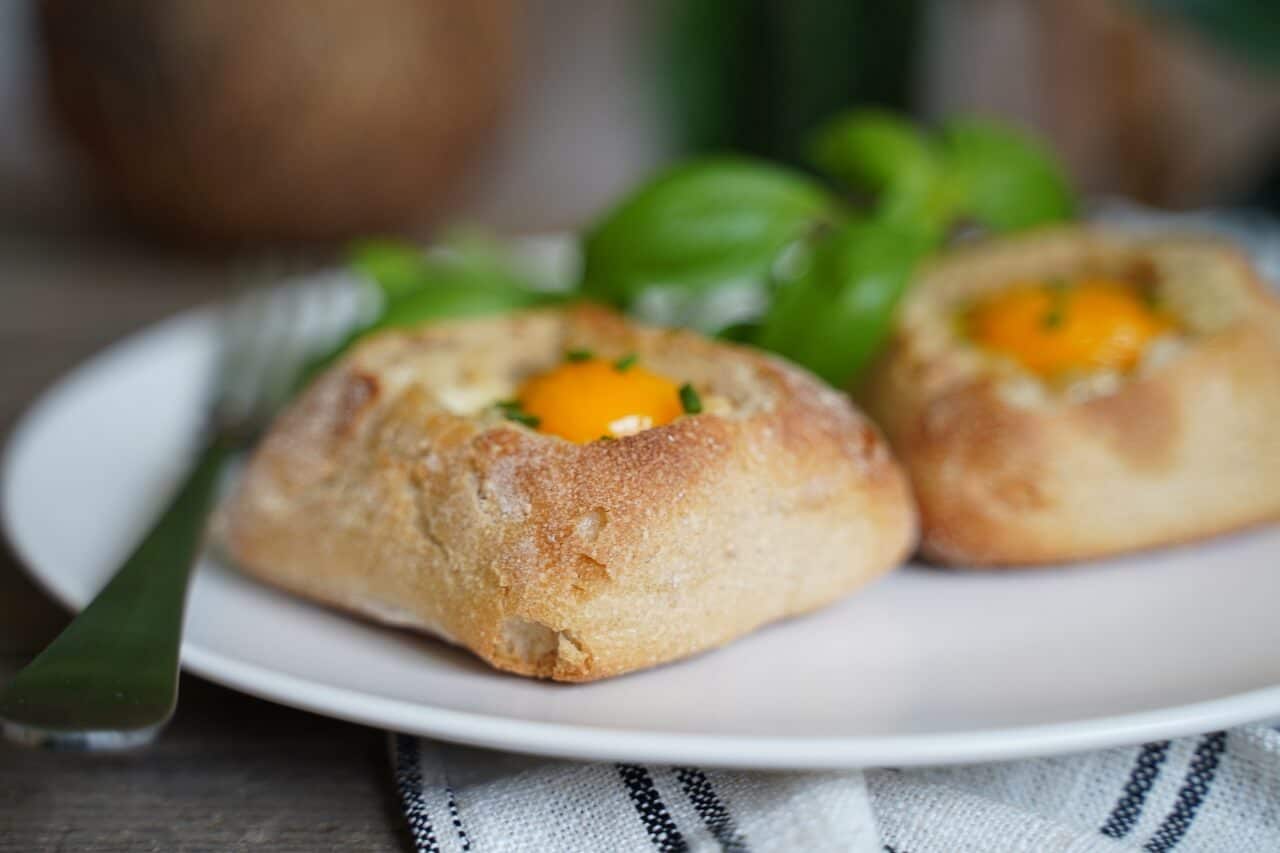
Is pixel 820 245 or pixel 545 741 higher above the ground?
pixel 820 245

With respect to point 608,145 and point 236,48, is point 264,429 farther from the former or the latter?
point 608,145

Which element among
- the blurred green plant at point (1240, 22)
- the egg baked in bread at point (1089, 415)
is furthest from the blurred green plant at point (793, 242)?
the blurred green plant at point (1240, 22)

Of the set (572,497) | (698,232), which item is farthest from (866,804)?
(698,232)

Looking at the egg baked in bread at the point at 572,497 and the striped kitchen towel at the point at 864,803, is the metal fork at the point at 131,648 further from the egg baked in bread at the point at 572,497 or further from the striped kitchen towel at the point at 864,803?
the striped kitchen towel at the point at 864,803

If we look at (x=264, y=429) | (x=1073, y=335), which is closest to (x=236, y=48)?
(x=264, y=429)

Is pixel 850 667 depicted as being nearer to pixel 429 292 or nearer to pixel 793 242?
pixel 793 242

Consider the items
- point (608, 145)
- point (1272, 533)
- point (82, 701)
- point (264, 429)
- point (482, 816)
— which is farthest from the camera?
point (608, 145)

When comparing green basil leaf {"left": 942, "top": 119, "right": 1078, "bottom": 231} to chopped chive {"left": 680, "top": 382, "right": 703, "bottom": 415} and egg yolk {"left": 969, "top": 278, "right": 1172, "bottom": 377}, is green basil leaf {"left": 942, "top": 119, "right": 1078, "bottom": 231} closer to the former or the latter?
egg yolk {"left": 969, "top": 278, "right": 1172, "bottom": 377}
